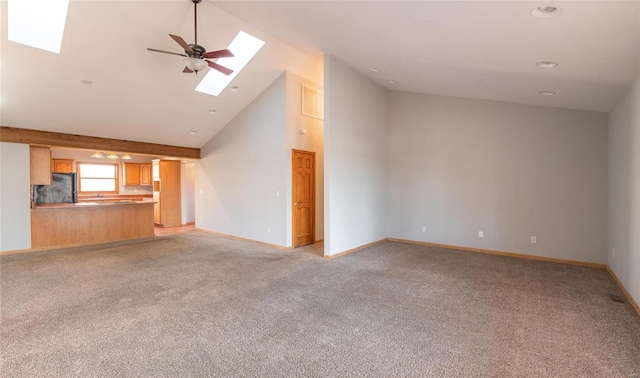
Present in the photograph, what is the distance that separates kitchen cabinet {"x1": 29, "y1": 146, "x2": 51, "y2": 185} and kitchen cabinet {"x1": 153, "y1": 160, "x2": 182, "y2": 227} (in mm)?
3107

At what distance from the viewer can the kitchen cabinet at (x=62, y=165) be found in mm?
9109

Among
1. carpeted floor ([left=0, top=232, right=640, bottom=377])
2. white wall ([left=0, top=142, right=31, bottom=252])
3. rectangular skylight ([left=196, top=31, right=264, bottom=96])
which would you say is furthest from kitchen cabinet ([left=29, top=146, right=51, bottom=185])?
rectangular skylight ([left=196, top=31, right=264, bottom=96])

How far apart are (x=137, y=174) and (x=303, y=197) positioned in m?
7.28

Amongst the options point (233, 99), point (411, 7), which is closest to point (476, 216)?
point (411, 7)

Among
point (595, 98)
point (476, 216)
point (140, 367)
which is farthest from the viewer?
point (476, 216)

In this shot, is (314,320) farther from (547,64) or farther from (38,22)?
(38,22)

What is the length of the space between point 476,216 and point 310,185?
349 cm

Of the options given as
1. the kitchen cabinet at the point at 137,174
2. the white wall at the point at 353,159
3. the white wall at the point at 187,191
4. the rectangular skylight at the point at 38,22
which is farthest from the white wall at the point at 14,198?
the white wall at the point at 353,159

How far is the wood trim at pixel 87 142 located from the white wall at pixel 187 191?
2.04 metres

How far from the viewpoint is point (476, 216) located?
6.10 meters

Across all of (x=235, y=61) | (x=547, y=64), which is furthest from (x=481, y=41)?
(x=235, y=61)

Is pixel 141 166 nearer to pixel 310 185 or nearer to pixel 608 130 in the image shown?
pixel 310 185

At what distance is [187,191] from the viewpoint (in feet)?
33.2

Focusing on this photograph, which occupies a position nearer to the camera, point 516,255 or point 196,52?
point 196,52
